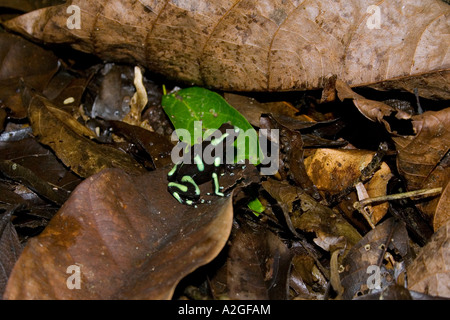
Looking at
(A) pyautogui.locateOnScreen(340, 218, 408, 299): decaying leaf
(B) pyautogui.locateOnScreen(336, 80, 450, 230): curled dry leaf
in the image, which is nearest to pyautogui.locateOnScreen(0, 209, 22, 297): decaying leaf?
(A) pyautogui.locateOnScreen(340, 218, 408, 299): decaying leaf

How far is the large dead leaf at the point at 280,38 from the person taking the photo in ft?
13.5

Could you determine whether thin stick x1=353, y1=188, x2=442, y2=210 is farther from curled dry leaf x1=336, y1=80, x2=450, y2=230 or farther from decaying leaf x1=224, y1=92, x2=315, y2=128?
decaying leaf x1=224, y1=92, x2=315, y2=128

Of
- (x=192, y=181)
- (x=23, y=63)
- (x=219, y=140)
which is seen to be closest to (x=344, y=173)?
(x=219, y=140)

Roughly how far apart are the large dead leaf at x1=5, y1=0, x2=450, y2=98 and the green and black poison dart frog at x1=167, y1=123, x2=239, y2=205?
0.65 metres

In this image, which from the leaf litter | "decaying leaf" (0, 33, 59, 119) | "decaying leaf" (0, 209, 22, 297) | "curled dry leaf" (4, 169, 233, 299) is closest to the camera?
"curled dry leaf" (4, 169, 233, 299)

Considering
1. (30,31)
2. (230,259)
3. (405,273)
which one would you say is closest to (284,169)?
(230,259)

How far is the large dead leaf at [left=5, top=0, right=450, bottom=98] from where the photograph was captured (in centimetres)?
413

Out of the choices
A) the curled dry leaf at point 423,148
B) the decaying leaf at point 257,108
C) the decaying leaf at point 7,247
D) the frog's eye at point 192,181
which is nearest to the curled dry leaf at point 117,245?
the frog's eye at point 192,181

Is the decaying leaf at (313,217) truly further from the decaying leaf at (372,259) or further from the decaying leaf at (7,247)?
the decaying leaf at (7,247)

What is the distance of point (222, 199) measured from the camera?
3.89 metres

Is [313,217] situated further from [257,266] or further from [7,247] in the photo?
[7,247]

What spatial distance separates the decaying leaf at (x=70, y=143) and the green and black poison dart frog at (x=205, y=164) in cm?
53

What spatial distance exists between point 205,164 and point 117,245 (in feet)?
→ 5.14

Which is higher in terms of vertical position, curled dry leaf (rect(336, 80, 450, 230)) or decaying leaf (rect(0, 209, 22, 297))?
curled dry leaf (rect(336, 80, 450, 230))
